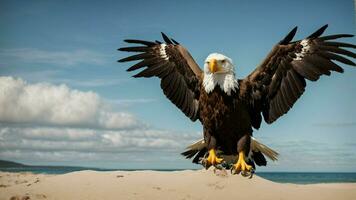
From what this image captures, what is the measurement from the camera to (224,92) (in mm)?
4477

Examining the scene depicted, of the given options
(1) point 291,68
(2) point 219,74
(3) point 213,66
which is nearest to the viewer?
(3) point 213,66

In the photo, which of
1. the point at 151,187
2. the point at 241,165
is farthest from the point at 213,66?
the point at 151,187

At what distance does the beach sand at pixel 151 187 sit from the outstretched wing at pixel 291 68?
83 cm

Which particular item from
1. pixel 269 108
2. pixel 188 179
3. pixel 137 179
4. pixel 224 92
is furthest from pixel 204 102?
pixel 137 179

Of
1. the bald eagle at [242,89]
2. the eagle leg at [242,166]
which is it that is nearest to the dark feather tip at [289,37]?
the bald eagle at [242,89]

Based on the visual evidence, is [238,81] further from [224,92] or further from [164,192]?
[164,192]

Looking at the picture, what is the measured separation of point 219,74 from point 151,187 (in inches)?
64.4

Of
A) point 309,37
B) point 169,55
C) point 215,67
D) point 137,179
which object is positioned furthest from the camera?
point 137,179

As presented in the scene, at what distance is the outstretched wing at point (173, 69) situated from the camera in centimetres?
502

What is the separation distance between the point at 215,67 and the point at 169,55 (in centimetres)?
92

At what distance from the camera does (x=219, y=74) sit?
4.54m

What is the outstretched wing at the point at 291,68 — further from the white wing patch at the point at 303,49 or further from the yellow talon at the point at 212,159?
the yellow talon at the point at 212,159

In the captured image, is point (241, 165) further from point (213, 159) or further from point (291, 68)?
point (291, 68)

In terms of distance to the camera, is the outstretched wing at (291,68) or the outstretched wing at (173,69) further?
the outstretched wing at (173,69)
